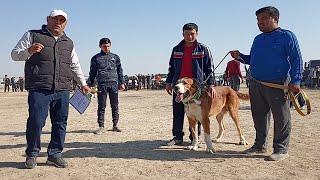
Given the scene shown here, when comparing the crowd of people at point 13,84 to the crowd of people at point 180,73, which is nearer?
the crowd of people at point 180,73

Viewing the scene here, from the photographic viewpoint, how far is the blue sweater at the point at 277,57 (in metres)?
5.60

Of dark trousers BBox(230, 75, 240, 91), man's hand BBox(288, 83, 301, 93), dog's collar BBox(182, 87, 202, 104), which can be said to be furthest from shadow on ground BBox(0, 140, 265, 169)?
dark trousers BBox(230, 75, 240, 91)

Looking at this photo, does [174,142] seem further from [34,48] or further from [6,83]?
[6,83]

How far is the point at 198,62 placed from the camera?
670cm

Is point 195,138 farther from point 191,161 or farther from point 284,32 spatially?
point 284,32

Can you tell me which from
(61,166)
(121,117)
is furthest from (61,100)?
(121,117)

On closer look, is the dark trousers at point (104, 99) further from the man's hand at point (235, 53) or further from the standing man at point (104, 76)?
the man's hand at point (235, 53)

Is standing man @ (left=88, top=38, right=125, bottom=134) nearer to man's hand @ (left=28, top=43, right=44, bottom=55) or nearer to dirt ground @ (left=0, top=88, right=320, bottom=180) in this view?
dirt ground @ (left=0, top=88, right=320, bottom=180)

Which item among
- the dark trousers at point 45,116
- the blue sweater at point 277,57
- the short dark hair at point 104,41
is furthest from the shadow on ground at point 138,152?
the short dark hair at point 104,41

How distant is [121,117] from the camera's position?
38.2 ft

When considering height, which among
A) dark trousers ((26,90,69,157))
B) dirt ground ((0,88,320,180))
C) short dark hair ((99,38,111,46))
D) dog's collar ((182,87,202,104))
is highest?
short dark hair ((99,38,111,46))

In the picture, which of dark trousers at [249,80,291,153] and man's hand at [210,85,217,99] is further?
man's hand at [210,85,217,99]

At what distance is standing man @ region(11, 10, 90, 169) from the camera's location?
5.17 m

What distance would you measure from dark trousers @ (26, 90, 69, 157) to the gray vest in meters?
0.11
